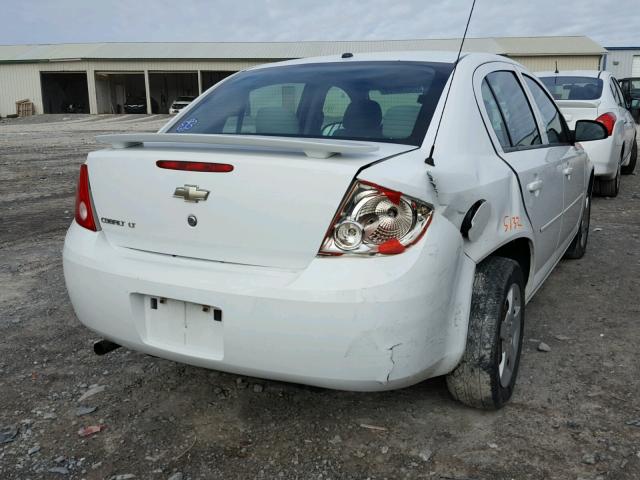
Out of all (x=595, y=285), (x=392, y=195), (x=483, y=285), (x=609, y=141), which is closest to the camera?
(x=392, y=195)

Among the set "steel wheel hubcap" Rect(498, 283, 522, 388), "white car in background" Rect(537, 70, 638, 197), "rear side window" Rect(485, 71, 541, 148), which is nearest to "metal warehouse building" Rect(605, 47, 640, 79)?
"white car in background" Rect(537, 70, 638, 197)

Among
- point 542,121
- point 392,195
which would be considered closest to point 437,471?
point 392,195

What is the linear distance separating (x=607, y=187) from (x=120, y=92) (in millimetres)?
39546

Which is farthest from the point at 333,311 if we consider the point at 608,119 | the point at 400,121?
the point at 608,119

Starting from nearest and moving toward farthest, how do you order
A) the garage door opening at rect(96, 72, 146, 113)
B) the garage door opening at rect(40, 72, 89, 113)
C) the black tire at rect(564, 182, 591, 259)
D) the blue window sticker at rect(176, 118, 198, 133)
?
1. the blue window sticker at rect(176, 118, 198, 133)
2. the black tire at rect(564, 182, 591, 259)
3. the garage door opening at rect(96, 72, 146, 113)
4. the garage door opening at rect(40, 72, 89, 113)

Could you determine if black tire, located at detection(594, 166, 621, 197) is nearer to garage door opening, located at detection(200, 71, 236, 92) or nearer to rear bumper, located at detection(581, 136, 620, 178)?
rear bumper, located at detection(581, 136, 620, 178)

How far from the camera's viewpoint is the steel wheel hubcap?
264 cm

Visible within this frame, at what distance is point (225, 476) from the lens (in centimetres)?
226

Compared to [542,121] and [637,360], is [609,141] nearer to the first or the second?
[542,121]

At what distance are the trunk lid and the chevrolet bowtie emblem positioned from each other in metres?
0.01

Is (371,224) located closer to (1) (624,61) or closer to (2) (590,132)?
(2) (590,132)

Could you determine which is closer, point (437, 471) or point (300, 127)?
point (437, 471)

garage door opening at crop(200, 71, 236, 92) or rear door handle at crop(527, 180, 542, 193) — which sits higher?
garage door opening at crop(200, 71, 236, 92)

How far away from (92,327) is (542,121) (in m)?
2.72
